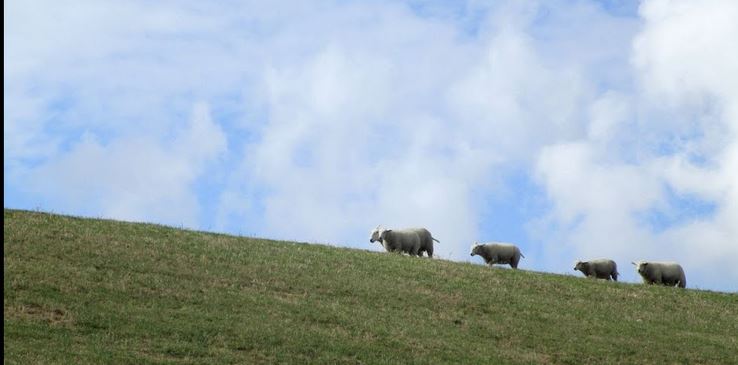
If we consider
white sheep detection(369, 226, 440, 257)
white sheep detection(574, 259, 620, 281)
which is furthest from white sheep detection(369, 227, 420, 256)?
white sheep detection(574, 259, 620, 281)

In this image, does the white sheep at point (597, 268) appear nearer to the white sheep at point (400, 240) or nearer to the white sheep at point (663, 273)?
the white sheep at point (663, 273)

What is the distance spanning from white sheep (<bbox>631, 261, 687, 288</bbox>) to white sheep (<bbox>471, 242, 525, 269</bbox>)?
5.30m

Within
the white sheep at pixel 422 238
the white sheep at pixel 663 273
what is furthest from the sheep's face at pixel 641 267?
the white sheep at pixel 422 238

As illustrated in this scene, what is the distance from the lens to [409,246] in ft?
139

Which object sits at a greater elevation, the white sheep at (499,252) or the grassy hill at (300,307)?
the white sheep at (499,252)

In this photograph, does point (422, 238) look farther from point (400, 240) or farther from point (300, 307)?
point (300, 307)

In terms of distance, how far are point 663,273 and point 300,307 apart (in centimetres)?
1961

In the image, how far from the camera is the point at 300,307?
28906 millimetres

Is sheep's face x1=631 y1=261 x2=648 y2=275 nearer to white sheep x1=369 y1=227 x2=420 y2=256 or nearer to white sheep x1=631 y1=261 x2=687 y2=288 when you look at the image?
white sheep x1=631 y1=261 x2=687 y2=288

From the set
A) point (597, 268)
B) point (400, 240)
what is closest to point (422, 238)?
point (400, 240)

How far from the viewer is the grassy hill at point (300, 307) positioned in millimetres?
24219

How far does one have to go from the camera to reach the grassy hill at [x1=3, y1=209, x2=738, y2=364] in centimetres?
2422

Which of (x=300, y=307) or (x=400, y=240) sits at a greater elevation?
(x=400, y=240)

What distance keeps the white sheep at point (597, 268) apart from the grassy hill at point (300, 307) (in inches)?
204
